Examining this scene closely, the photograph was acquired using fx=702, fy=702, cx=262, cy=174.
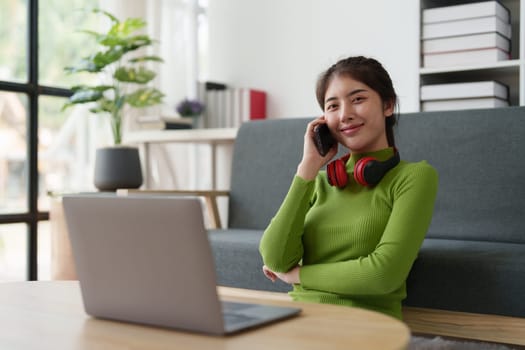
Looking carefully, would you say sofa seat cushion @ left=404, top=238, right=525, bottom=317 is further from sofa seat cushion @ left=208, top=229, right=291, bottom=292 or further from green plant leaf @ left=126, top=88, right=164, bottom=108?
green plant leaf @ left=126, top=88, right=164, bottom=108

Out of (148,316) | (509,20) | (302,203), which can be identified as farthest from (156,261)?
(509,20)

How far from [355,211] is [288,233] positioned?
0.58 ft

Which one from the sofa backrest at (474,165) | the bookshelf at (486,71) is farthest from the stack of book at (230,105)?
the sofa backrest at (474,165)

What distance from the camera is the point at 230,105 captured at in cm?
410

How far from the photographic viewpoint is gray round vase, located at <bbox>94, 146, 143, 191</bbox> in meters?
3.49

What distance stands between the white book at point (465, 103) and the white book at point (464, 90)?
2cm

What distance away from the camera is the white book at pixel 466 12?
10.4 ft

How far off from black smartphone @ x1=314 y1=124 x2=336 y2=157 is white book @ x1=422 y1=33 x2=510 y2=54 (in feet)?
5.31

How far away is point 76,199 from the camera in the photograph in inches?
46.1

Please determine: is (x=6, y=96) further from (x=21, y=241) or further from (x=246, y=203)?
(x=246, y=203)

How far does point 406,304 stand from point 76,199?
4.15 ft

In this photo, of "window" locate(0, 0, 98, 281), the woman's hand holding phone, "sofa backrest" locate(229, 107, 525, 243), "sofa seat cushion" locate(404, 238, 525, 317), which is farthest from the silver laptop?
"window" locate(0, 0, 98, 281)

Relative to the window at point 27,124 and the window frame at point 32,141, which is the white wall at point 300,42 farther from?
the window frame at point 32,141

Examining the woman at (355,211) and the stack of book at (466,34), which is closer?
the woman at (355,211)
